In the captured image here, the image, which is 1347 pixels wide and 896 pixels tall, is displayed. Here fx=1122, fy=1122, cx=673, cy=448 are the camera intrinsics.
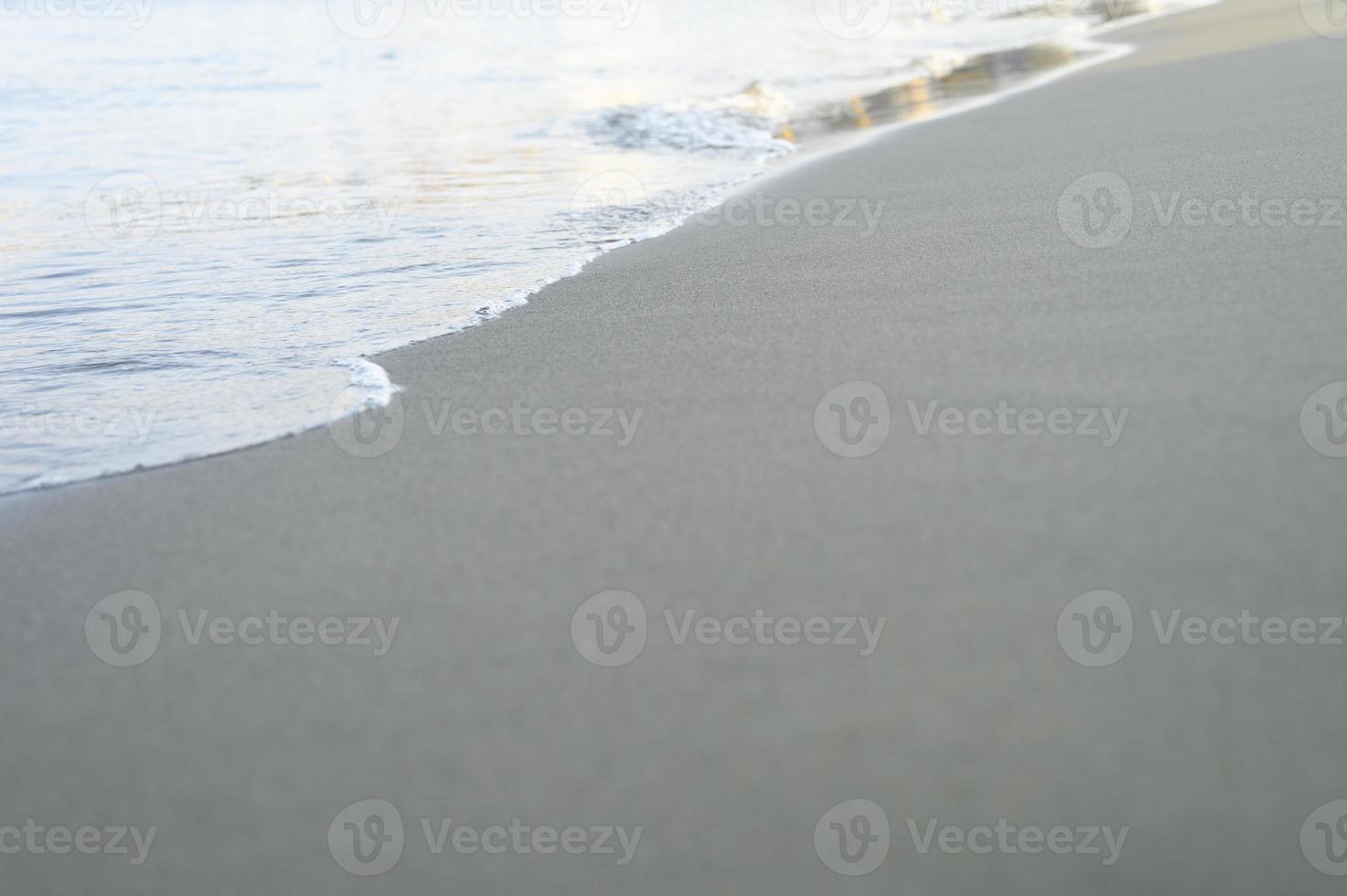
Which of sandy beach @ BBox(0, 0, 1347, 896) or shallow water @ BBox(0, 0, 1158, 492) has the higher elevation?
shallow water @ BBox(0, 0, 1158, 492)

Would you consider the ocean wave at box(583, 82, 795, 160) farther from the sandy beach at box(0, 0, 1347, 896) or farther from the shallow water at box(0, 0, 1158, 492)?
the sandy beach at box(0, 0, 1347, 896)

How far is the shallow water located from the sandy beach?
0.66 meters

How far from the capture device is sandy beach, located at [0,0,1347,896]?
1.72 m

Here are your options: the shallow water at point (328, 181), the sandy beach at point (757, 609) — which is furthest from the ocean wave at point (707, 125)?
the sandy beach at point (757, 609)

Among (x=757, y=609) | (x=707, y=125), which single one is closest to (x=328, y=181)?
(x=707, y=125)

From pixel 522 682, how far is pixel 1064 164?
4.66 m

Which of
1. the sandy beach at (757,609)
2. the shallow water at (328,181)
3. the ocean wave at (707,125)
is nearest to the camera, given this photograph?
the sandy beach at (757,609)

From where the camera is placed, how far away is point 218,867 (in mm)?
1751

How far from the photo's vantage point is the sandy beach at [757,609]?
5.66ft

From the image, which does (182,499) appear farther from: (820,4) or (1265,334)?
(820,4)

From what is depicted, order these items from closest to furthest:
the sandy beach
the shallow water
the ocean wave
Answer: the sandy beach, the shallow water, the ocean wave

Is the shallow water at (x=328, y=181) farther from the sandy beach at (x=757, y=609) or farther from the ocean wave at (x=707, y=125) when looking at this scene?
the sandy beach at (x=757, y=609)

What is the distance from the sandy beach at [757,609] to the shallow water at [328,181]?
66cm

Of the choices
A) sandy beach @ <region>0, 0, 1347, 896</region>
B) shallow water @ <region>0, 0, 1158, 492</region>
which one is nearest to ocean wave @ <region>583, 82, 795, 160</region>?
shallow water @ <region>0, 0, 1158, 492</region>
